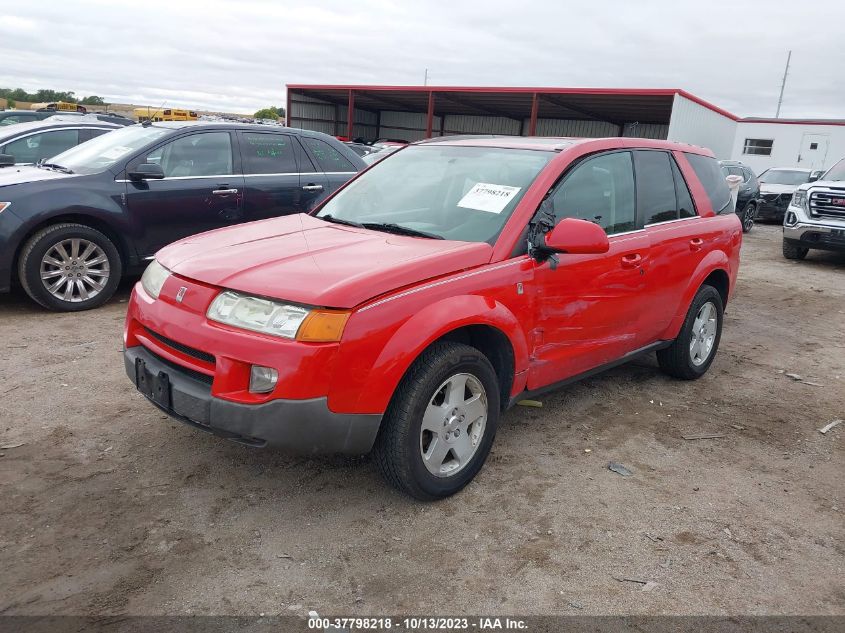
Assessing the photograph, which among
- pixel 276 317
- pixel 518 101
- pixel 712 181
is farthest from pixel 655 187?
pixel 518 101

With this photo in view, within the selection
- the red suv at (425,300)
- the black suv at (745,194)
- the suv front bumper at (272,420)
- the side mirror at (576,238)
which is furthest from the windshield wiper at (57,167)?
the black suv at (745,194)

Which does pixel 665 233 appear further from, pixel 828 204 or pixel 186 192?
pixel 828 204

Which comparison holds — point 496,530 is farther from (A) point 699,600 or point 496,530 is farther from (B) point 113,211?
(B) point 113,211

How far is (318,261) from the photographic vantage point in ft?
9.91

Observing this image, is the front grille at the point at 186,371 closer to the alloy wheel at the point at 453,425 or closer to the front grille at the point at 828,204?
the alloy wheel at the point at 453,425

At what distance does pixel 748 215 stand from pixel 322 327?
15.3 m

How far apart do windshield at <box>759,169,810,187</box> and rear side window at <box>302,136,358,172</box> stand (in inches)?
582

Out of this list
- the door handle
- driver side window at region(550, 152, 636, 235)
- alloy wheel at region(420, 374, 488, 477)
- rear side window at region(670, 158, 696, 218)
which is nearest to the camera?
alloy wheel at region(420, 374, 488, 477)

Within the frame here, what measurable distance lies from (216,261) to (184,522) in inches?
45.4

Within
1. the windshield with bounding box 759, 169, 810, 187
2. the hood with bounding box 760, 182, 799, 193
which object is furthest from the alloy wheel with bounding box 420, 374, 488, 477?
the windshield with bounding box 759, 169, 810, 187

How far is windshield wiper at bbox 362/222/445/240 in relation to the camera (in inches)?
135

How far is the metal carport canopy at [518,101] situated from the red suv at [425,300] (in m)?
19.6

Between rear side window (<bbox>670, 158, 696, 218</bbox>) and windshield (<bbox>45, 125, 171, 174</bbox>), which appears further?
windshield (<bbox>45, 125, 171, 174</bbox>)

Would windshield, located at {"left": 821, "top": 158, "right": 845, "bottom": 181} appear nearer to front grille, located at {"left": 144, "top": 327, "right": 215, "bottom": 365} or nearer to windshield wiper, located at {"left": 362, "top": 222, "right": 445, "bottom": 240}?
windshield wiper, located at {"left": 362, "top": 222, "right": 445, "bottom": 240}
